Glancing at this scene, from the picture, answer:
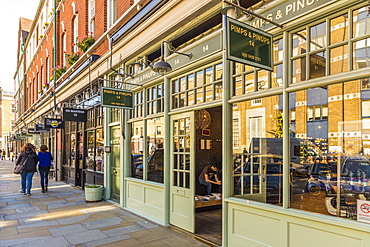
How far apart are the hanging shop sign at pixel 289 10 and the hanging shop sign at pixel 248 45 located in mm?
415

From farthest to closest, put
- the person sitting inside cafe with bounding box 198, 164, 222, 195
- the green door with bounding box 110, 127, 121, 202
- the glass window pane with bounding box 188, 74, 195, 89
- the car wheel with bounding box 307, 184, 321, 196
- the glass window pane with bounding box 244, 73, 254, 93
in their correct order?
the green door with bounding box 110, 127, 121, 202
the person sitting inside cafe with bounding box 198, 164, 222, 195
the glass window pane with bounding box 188, 74, 195, 89
the car wheel with bounding box 307, 184, 321, 196
the glass window pane with bounding box 244, 73, 254, 93

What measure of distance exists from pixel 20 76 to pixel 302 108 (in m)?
38.1

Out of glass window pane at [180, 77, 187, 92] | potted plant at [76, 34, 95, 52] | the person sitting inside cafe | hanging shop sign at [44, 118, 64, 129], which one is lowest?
the person sitting inside cafe

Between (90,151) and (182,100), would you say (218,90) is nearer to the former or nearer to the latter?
(182,100)

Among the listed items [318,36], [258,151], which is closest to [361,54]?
[318,36]

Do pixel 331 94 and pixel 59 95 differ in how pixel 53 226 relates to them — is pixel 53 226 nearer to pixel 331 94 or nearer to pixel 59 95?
pixel 331 94

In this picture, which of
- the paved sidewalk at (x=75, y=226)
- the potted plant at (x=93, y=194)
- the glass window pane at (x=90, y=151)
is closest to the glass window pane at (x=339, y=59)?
the paved sidewalk at (x=75, y=226)

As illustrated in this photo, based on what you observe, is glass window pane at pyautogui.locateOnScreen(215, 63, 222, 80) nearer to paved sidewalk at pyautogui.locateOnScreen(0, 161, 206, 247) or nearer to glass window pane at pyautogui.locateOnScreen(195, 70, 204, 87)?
glass window pane at pyautogui.locateOnScreen(195, 70, 204, 87)

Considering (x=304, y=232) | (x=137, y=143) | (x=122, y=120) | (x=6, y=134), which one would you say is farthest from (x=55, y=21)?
(x=6, y=134)

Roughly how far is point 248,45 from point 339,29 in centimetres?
112

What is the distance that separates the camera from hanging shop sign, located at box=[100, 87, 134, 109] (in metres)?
7.17

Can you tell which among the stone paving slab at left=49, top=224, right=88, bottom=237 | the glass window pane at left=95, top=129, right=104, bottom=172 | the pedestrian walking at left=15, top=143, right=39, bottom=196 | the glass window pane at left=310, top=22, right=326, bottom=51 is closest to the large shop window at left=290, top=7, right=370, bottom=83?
the glass window pane at left=310, top=22, right=326, bottom=51

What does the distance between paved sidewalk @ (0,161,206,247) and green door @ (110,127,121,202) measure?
0.46 m

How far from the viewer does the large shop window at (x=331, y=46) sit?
3360mm
